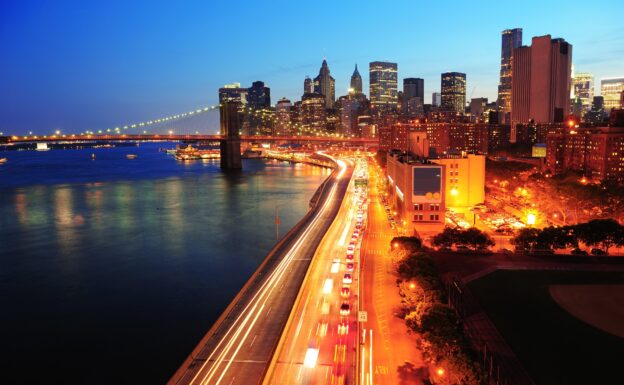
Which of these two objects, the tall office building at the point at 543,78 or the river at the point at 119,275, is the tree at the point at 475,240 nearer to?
the river at the point at 119,275

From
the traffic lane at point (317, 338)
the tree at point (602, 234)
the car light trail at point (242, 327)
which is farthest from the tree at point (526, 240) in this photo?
the car light trail at point (242, 327)

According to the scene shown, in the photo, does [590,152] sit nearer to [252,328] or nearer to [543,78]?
[252,328]

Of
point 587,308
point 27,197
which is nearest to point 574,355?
point 587,308

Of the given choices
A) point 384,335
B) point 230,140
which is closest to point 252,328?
point 384,335

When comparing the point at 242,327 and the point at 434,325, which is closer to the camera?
the point at 434,325

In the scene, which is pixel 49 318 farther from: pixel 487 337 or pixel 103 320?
pixel 487 337

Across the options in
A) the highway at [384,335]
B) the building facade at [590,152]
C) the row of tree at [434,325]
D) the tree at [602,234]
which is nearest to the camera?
the row of tree at [434,325]

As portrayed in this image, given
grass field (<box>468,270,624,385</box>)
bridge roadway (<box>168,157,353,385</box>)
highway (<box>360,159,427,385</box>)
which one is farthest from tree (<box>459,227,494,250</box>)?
bridge roadway (<box>168,157,353,385</box>)

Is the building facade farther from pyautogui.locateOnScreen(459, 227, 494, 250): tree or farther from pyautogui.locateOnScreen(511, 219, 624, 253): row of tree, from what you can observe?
pyautogui.locateOnScreen(459, 227, 494, 250): tree
